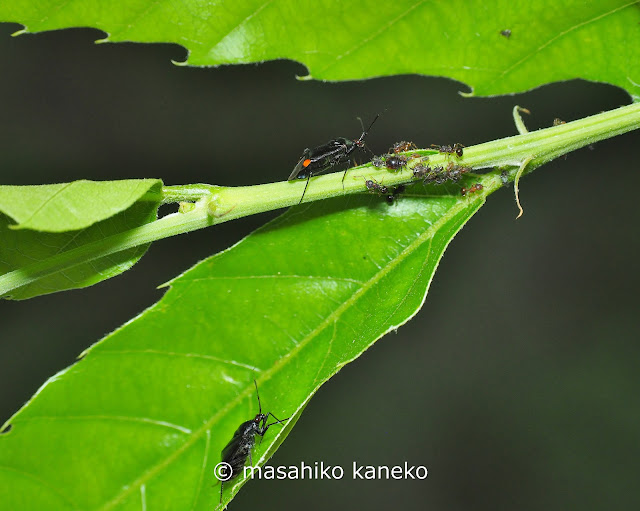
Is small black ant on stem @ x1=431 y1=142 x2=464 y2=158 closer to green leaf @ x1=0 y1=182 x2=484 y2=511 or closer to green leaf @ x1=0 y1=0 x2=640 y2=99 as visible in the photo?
green leaf @ x1=0 y1=182 x2=484 y2=511

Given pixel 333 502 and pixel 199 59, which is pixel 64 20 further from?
pixel 333 502

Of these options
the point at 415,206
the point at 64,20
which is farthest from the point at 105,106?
the point at 415,206

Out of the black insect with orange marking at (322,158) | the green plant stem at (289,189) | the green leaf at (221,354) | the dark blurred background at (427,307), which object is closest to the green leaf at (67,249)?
the green plant stem at (289,189)

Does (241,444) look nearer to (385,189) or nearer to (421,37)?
(385,189)

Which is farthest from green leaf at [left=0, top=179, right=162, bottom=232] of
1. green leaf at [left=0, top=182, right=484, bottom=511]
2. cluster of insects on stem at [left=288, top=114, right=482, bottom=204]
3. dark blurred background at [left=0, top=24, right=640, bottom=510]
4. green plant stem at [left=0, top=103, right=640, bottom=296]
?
dark blurred background at [left=0, top=24, right=640, bottom=510]

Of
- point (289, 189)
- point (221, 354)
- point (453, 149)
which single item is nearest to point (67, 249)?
point (221, 354)

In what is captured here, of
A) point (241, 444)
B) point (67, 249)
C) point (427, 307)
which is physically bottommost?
point (241, 444)

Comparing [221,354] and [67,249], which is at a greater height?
[67,249]
